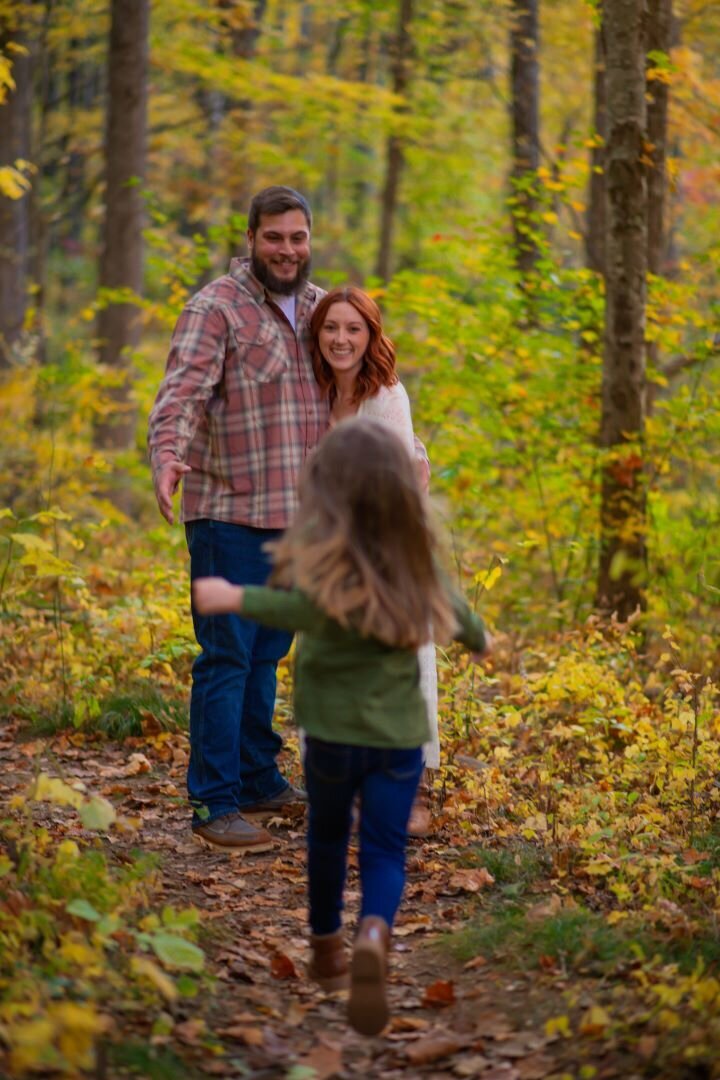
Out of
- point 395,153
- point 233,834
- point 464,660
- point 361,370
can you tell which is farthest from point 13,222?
point 233,834

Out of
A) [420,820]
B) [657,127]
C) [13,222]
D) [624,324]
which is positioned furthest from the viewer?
[13,222]

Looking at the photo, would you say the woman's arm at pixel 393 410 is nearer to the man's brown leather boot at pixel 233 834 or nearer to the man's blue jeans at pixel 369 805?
the man's brown leather boot at pixel 233 834

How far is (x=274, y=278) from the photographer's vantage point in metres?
4.88

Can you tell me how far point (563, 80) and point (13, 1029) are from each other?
2194cm

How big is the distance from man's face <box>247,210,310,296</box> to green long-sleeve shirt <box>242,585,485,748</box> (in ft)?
6.34

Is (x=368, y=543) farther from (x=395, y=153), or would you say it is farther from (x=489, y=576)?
(x=395, y=153)

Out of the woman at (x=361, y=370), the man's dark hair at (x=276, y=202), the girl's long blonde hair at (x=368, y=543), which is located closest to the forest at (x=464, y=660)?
the woman at (x=361, y=370)

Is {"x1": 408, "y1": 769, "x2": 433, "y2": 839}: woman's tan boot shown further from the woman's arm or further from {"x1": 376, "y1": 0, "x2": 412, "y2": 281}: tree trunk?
{"x1": 376, "y1": 0, "x2": 412, "y2": 281}: tree trunk

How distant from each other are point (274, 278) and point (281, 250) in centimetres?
11

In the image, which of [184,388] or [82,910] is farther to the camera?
[184,388]

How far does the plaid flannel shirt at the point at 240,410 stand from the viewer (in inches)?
187

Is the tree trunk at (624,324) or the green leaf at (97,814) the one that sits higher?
the tree trunk at (624,324)

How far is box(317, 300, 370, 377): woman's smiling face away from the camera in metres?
4.80

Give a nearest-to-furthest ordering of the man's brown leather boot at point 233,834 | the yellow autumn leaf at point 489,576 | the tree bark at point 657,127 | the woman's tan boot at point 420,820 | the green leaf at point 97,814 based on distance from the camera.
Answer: the green leaf at point 97,814
the man's brown leather boot at point 233,834
the woman's tan boot at point 420,820
the yellow autumn leaf at point 489,576
the tree bark at point 657,127
